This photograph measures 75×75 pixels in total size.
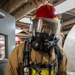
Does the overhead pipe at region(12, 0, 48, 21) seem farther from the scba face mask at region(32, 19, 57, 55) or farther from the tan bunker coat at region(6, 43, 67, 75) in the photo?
the tan bunker coat at region(6, 43, 67, 75)

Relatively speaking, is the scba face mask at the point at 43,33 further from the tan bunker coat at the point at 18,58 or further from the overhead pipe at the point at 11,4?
the overhead pipe at the point at 11,4

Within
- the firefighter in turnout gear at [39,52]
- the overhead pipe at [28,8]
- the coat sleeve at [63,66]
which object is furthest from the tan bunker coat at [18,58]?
the overhead pipe at [28,8]

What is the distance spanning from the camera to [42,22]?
153cm

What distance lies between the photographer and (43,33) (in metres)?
1.51

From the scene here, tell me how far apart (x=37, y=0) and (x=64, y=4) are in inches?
17.6

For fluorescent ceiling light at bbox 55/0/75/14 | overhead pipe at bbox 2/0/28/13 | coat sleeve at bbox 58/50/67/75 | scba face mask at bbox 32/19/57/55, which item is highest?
overhead pipe at bbox 2/0/28/13

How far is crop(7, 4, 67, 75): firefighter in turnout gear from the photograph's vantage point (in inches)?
58.7

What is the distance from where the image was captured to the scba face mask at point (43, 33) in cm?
150

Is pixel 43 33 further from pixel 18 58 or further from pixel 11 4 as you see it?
pixel 11 4

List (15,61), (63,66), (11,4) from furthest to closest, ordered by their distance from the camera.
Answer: (11,4)
(63,66)
(15,61)

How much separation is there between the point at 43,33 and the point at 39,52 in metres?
0.20

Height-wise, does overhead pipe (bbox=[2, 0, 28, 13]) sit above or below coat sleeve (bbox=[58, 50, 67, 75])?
above

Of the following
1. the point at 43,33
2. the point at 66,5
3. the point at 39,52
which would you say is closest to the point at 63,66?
the point at 39,52

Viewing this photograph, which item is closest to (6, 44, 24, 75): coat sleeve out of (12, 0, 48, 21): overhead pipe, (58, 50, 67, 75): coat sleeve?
(58, 50, 67, 75): coat sleeve
